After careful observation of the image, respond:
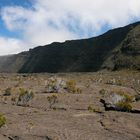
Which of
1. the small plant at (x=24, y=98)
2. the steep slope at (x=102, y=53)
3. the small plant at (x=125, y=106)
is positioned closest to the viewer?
the small plant at (x=125, y=106)

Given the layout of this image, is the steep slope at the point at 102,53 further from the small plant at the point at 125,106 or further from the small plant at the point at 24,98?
the small plant at the point at 125,106

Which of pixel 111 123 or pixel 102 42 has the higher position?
pixel 102 42

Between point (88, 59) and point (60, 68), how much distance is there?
663 inches

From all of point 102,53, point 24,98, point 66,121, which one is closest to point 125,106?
point 66,121

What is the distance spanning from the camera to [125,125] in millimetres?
21406

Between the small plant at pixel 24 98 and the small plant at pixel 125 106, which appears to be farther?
the small plant at pixel 24 98

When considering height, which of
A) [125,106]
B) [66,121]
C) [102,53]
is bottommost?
[66,121]

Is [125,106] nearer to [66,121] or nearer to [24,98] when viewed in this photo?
[66,121]

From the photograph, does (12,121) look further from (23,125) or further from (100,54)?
(100,54)

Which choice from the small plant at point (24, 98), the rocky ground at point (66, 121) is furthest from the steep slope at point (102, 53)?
the rocky ground at point (66, 121)

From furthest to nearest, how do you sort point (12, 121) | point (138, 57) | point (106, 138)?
point (138, 57) → point (12, 121) → point (106, 138)

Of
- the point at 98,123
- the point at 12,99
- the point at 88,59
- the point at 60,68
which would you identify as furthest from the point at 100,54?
the point at 98,123

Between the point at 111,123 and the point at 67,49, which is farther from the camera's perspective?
the point at 67,49

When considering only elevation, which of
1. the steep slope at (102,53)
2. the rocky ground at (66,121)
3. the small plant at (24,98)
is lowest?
the rocky ground at (66,121)
